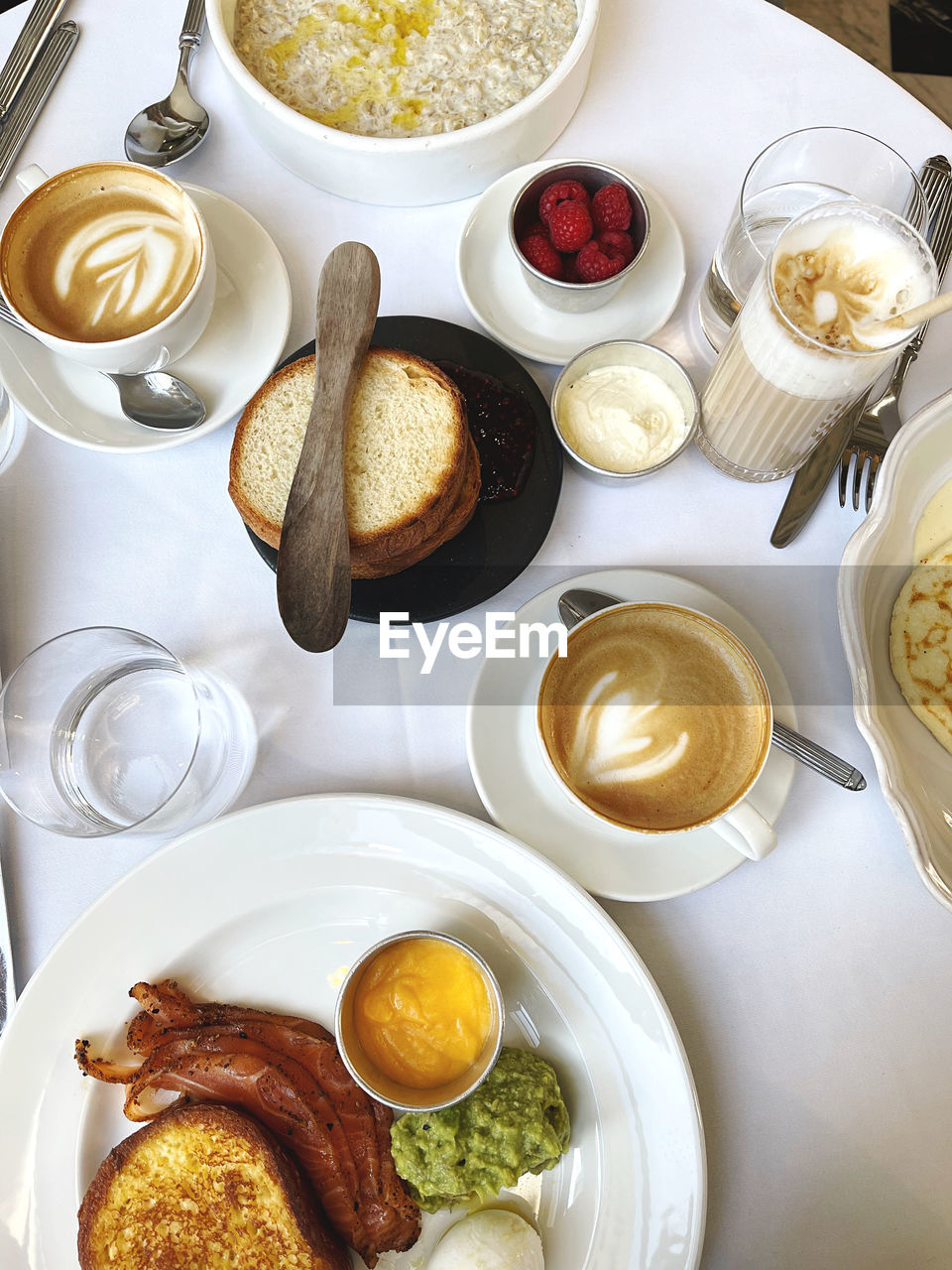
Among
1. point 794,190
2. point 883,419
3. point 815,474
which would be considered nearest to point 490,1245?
point 815,474

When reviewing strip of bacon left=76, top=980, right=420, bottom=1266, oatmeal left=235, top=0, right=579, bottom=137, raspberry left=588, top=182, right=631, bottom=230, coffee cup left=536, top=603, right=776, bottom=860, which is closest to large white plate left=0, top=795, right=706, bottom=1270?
strip of bacon left=76, top=980, right=420, bottom=1266

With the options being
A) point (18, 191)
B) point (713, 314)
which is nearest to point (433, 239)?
point (713, 314)

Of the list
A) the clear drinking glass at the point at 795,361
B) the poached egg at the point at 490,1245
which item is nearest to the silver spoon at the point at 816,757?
the clear drinking glass at the point at 795,361

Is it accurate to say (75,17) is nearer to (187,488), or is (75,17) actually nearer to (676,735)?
(187,488)

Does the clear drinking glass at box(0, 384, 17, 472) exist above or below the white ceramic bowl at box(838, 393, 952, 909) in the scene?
below

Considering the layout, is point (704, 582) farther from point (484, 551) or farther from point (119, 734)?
point (119, 734)

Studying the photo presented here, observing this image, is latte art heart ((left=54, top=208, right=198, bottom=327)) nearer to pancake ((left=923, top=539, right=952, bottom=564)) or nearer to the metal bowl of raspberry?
the metal bowl of raspberry

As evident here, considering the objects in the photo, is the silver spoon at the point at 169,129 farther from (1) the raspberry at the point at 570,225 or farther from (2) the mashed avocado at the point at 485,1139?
(2) the mashed avocado at the point at 485,1139
